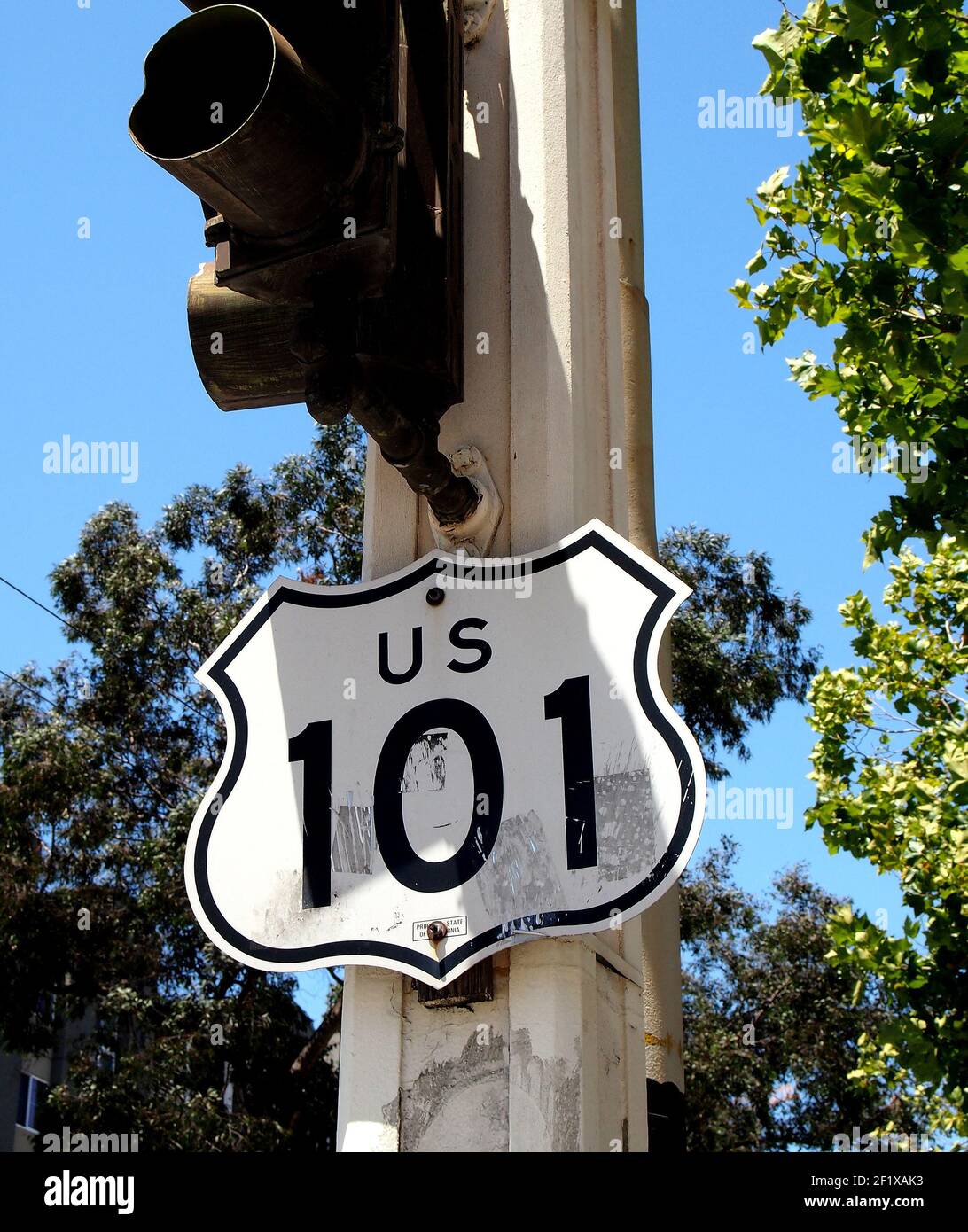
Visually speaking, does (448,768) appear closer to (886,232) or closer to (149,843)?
(886,232)

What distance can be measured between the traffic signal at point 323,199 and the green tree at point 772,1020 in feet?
57.4

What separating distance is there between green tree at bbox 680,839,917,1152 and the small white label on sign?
57.3 ft

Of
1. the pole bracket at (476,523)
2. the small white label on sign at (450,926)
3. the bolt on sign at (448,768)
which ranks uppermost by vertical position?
the pole bracket at (476,523)

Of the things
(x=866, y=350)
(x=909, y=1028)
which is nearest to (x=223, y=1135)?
(x=909, y=1028)

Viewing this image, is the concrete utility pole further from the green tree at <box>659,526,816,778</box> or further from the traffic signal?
the green tree at <box>659,526,816,778</box>

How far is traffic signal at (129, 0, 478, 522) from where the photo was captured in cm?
237

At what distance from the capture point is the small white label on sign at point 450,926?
2.93 meters

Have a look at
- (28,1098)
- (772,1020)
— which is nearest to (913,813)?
(772,1020)

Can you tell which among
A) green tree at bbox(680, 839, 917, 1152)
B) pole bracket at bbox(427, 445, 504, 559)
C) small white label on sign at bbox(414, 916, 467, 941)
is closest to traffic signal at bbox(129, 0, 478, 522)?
pole bracket at bbox(427, 445, 504, 559)

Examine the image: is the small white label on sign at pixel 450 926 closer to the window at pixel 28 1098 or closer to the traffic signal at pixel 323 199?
the traffic signal at pixel 323 199

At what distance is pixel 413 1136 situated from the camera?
2.95 metres

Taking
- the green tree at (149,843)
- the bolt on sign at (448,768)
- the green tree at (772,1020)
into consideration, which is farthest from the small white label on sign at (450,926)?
the green tree at (772,1020)
